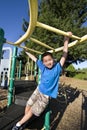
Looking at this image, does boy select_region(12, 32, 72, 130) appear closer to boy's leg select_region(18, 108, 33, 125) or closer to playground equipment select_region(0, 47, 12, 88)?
boy's leg select_region(18, 108, 33, 125)

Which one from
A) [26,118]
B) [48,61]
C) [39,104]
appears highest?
[48,61]

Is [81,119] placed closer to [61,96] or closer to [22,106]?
[22,106]

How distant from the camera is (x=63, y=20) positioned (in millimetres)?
22641

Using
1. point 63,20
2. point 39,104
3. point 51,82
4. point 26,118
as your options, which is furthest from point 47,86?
point 63,20

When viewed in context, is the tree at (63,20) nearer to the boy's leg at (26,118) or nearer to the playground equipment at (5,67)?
the playground equipment at (5,67)

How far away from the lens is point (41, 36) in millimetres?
22109

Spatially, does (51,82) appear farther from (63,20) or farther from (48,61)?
(63,20)

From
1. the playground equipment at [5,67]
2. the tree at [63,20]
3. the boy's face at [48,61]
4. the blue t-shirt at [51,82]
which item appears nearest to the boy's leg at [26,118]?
the blue t-shirt at [51,82]

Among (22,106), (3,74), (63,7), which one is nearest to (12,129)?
(22,106)

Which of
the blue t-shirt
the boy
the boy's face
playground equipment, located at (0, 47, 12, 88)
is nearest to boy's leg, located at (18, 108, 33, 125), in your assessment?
the boy

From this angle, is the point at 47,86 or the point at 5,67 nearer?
the point at 47,86

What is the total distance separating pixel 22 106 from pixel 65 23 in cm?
1888

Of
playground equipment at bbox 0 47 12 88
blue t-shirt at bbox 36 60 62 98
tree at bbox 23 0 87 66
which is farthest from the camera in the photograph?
tree at bbox 23 0 87 66

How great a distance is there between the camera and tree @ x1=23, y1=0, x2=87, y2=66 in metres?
21.9
